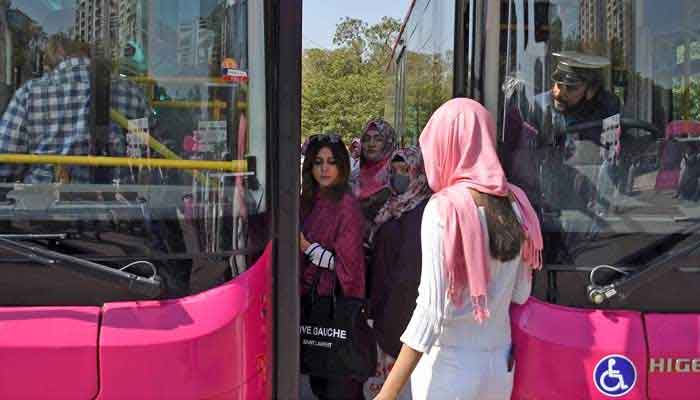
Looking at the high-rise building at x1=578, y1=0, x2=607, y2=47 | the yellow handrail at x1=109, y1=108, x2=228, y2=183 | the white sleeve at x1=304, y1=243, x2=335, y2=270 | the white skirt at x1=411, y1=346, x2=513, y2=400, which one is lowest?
the white skirt at x1=411, y1=346, x2=513, y2=400

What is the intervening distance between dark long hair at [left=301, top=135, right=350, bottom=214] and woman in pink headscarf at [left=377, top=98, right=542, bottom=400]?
1319 mm

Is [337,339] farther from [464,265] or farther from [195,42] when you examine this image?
[195,42]

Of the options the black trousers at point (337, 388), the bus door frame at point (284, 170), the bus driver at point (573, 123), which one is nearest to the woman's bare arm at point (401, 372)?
the bus door frame at point (284, 170)

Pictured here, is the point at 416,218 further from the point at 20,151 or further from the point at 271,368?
the point at 20,151

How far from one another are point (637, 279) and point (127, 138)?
1.70 meters

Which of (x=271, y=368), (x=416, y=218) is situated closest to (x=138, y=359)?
(x=271, y=368)

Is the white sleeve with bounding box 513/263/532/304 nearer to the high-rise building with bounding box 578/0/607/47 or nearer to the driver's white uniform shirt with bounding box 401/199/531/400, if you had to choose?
the driver's white uniform shirt with bounding box 401/199/531/400

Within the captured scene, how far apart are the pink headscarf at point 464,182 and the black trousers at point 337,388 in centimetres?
149

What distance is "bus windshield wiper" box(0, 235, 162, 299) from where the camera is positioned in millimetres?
2244

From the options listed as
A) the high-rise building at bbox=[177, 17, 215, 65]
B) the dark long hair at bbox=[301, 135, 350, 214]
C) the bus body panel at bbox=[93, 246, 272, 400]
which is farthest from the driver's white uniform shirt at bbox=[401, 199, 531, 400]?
the dark long hair at bbox=[301, 135, 350, 214]

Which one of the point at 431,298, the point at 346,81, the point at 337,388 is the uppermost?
the point at 346,81

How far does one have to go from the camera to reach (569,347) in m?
2.35

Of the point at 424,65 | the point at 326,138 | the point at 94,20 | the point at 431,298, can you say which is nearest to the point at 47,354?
the point at 94,20

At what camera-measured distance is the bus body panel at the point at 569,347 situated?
7.68ft
